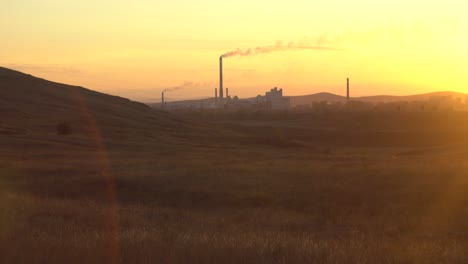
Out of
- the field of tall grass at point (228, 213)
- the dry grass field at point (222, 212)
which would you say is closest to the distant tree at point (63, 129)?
the dry grass field at point (222, 212)

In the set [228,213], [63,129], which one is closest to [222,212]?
[228,213]

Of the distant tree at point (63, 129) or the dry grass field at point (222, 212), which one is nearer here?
A: the dry grass field at point (222, 212)

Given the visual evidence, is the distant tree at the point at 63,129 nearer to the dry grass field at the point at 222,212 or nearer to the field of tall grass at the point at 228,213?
the dry grass field at the point at 222,212

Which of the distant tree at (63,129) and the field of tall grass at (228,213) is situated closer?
the field of tall grass at (228,213)

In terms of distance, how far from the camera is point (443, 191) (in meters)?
21.8

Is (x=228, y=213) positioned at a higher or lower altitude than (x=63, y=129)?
lower

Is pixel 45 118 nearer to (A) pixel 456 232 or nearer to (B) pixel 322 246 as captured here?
(A) pixel 456 232

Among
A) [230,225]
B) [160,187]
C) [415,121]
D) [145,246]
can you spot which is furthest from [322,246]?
[415,121]

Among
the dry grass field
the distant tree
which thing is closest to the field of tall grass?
the dry grass field

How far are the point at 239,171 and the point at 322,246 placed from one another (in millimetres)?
20123

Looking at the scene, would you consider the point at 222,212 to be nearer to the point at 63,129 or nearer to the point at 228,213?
the point at 228,213

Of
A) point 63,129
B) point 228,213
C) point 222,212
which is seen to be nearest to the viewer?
point 228,213

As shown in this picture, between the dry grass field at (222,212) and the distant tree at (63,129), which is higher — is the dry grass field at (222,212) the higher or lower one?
the lower one

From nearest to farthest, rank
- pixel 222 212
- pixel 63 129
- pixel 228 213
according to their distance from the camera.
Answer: pixel 228 213, pixel 222 212, pixel 63 129
